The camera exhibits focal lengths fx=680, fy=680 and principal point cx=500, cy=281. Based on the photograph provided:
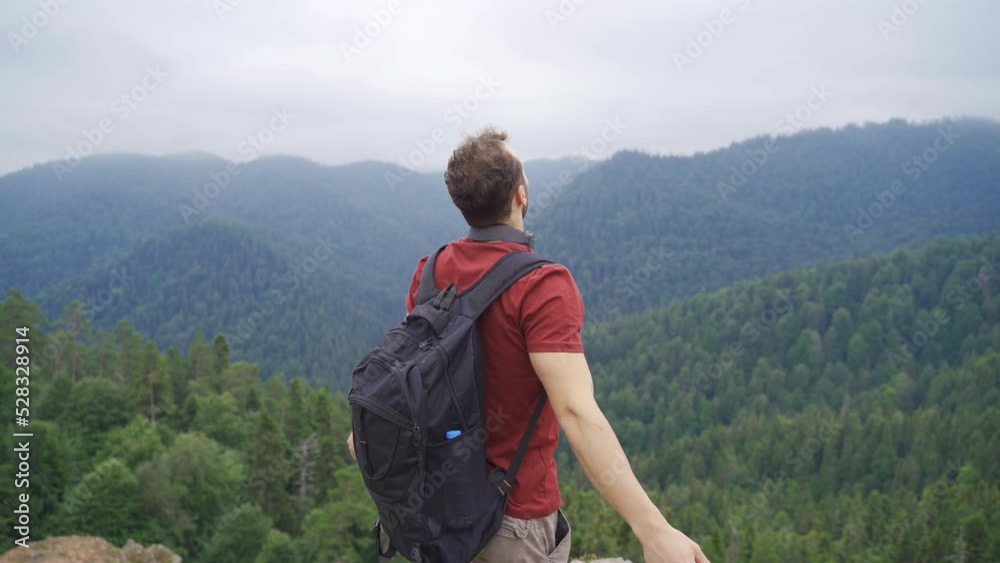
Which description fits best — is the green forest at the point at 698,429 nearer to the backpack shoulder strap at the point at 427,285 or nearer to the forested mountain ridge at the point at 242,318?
the backpack shoulder strap at the point at 427,285

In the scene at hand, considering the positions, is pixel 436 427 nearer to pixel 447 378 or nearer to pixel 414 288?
pixel 447 378

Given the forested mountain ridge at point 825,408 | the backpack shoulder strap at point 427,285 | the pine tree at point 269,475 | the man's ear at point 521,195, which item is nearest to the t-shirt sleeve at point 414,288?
the backpack shoulder strap at point 427,285

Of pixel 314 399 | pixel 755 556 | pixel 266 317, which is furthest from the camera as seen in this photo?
pixel 266 317

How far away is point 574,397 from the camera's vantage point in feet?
8.37

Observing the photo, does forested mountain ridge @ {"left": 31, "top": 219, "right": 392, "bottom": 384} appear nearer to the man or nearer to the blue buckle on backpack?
the man

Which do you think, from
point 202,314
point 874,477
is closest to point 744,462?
point 874,477

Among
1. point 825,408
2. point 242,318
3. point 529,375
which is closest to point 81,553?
point 529,375

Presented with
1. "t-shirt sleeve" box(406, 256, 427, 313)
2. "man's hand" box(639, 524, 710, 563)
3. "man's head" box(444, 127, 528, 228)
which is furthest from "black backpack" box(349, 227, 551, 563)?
"man's hand" box(639, 524, 710, 563)

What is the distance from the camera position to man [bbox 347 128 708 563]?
8.24 feet

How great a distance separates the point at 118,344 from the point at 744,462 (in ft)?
251

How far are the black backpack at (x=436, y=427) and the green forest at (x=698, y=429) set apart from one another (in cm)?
1271

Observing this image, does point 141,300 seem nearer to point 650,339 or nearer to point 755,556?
point 650,339

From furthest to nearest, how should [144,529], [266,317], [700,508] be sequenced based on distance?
[266,317] → [700,508] → [144,529]

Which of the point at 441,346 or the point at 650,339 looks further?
the point at 650,339
